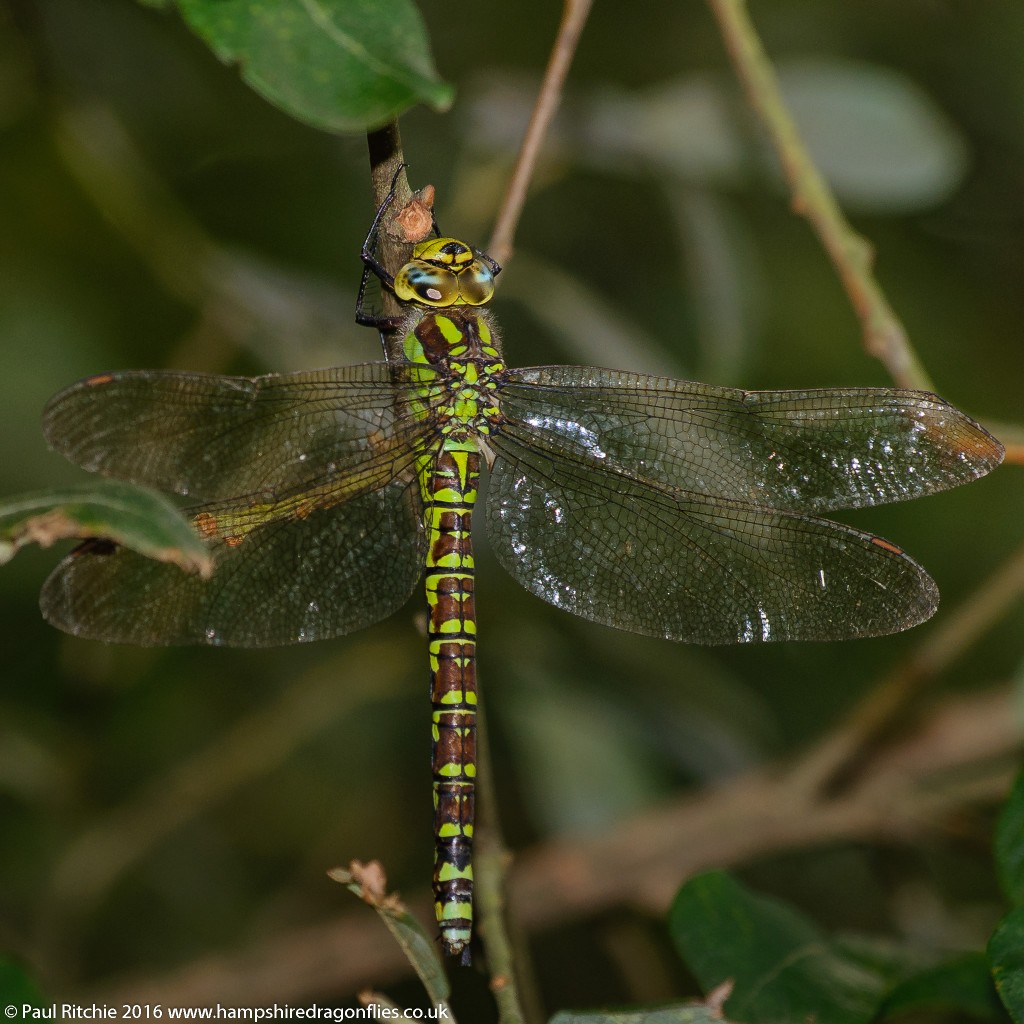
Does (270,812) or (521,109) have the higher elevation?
(521,109)

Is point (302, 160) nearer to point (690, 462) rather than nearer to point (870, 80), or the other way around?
point (870, 80)

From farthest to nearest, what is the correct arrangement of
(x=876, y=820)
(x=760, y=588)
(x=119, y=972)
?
(x=119, y=972) < (x=876, y=820) < (x=760, y=588)

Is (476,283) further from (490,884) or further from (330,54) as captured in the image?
(490,884)

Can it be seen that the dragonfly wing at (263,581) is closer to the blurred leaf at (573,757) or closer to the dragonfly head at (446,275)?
the dragonfly head at (446,275)

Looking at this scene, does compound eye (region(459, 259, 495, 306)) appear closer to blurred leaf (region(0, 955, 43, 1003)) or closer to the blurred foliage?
the blurred foliage

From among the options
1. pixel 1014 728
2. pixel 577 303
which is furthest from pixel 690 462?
pixel 1014 728

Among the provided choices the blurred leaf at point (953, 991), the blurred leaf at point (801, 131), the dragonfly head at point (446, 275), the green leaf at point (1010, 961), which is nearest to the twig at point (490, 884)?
the blurred leaf at point (953, 991)

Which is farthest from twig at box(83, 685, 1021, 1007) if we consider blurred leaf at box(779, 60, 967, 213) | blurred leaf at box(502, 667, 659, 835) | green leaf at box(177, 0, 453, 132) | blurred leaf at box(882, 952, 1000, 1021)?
green leaf at box(177, 0, 453, 132)
